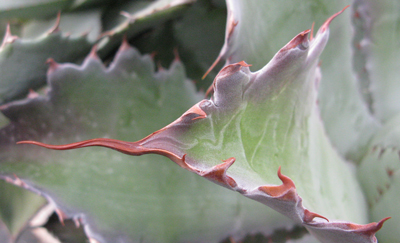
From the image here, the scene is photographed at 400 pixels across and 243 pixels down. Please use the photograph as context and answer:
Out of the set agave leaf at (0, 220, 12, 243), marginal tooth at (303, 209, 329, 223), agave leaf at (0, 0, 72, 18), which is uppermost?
agave leaf at (0, 0, 72, 18)

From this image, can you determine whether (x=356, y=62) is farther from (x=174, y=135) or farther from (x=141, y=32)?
(x=174, y=135)

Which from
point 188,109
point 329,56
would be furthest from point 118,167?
point 329,56

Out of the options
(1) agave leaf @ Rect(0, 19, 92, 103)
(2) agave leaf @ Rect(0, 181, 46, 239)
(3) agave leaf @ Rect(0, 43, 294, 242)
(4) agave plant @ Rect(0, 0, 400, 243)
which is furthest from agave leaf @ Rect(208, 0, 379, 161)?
(2) agave leaf @ Rect(0, 181, 46, 239)

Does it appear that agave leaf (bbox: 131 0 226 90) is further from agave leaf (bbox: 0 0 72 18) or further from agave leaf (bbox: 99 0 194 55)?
agave leaf (bbox: 0 0 72 18)

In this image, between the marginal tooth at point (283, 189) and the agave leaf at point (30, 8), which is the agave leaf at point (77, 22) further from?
the marginal tooth at point (283, 189)

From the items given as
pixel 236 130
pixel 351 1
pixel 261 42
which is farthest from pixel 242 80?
pixel 351 1

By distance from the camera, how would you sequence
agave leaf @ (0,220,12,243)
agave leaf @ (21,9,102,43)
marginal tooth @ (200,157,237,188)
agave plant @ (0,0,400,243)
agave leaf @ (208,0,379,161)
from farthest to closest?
agave leaf @ (21,9,102,43)
agave leaf @ (0,220,12,243)
agave leaf @ (208,0,379,161)
agave plant @ (0,0,400,243)
marginal tooth @ (200,157,237,188)

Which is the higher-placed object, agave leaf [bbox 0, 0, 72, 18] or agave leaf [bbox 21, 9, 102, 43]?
agave leaf [bbox 0, 0, 72, 18]
